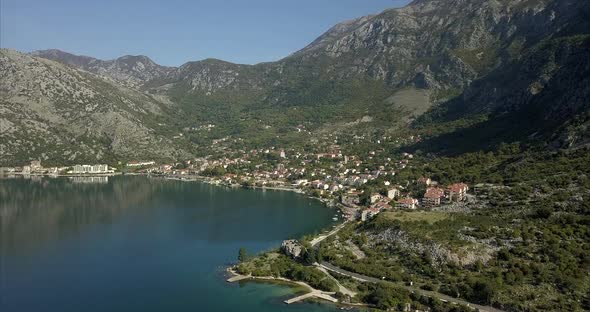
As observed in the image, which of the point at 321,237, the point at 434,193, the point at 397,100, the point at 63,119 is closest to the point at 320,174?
the point at 434,193

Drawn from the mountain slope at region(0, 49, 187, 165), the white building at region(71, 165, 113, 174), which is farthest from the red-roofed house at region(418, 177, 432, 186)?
the mountain slope at region(0, 49, 187, 165)

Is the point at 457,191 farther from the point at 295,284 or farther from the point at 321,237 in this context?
the point at 295,284

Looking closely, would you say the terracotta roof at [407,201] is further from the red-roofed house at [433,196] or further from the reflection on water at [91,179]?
the reflection on water at [91,179]

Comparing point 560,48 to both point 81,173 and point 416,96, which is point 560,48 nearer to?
point 416,96

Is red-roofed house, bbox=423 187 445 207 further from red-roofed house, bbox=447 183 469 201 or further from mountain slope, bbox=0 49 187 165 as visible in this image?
mountain slope, bbox=0 49 187 165

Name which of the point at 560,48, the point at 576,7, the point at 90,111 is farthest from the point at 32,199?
the point at 576,7

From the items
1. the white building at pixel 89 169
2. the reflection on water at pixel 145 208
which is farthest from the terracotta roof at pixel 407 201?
the white building at pixel 89 169
